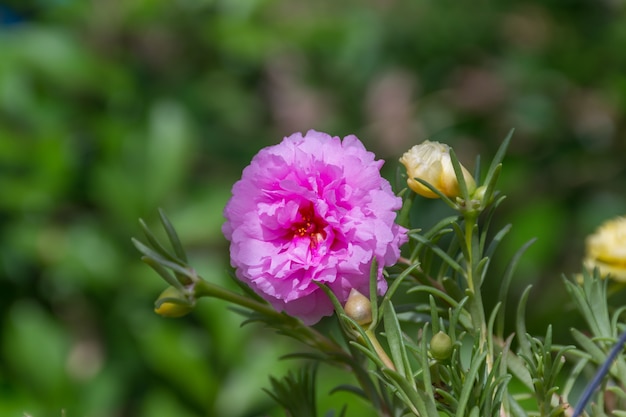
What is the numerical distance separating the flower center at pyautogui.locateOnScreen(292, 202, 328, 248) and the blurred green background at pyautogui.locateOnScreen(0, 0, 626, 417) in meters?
0.87

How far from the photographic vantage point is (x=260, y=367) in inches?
55.1

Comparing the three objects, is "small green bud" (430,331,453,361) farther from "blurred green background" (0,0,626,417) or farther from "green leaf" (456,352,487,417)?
"blurred green background" (0,0,626,417)

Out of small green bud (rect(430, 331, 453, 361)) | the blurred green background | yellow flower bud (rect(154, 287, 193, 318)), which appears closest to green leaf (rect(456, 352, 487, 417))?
small green bud (rect(430, 331, 453, 361))

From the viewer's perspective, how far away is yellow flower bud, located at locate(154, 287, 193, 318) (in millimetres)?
413

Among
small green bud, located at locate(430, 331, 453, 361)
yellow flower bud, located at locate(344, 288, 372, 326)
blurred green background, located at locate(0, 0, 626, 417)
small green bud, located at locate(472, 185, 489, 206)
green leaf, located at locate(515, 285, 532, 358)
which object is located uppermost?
small green bud, located at locate(472, 185, 489, 206)

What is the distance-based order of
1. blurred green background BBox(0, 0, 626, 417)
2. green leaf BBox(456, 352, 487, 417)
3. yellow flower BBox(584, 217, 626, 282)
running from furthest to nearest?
blurred green background BBox(0, 0, 626, 417)
yellow flower BBox(584, 217, 626, 282)
green leaf BBox(456, 352, 487, 417)

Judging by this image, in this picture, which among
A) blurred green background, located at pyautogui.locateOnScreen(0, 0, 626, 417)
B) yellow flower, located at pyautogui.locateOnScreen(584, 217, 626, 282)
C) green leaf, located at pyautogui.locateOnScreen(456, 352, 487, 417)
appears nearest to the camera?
green leaf, located at pyautogui.locateOnScreen(456, 352, 487, 417)

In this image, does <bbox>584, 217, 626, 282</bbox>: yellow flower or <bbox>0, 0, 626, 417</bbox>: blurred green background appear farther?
<bbox>0, 0, 626, 417</bbox>: blurred green background

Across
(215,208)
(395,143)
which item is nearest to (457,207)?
(215,208)

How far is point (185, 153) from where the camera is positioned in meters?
1.55

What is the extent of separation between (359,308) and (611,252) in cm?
22

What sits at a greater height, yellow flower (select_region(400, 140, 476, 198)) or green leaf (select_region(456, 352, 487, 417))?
yellow flower (select_region(400, 140, 476, 198))

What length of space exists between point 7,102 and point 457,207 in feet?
4.13

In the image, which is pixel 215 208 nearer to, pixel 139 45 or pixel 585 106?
pixel 139 45
